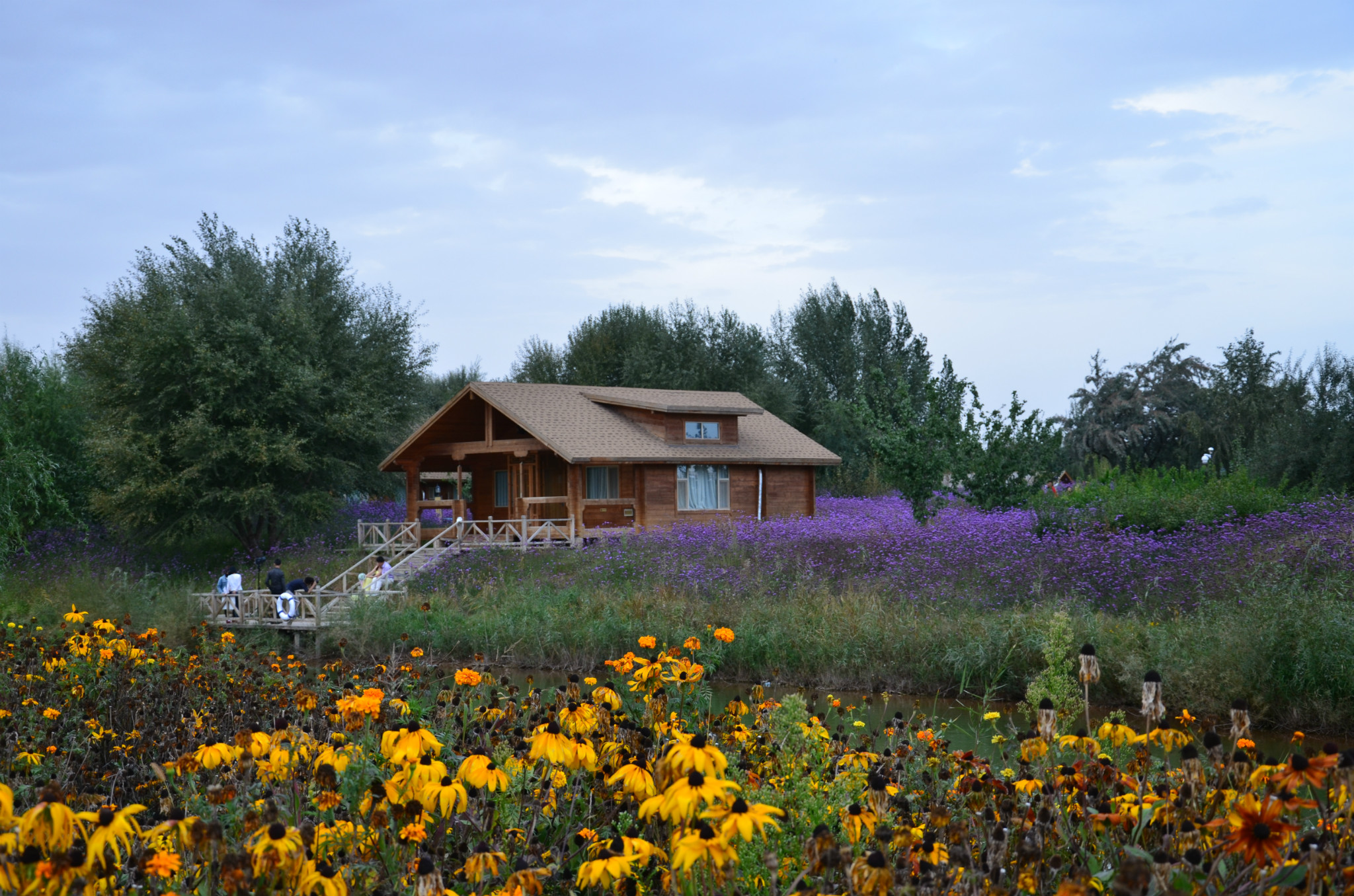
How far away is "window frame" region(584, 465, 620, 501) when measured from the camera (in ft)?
100

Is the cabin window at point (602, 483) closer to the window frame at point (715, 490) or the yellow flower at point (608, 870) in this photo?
the window frame at point (715, 490)

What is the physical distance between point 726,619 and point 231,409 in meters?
18.3

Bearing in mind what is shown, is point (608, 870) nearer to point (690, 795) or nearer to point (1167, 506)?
point (690, 795)

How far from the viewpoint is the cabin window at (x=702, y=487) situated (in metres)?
31.0

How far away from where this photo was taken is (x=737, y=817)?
112 inches

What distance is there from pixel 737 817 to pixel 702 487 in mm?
28549

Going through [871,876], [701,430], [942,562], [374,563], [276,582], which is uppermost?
[701,430]

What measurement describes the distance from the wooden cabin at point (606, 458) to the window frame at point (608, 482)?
30 mm

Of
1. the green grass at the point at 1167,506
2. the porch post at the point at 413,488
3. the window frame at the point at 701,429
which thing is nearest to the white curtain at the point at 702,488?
the window frame at the point at 701,429

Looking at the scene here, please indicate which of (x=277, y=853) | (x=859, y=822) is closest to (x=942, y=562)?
(x=859, y=822)

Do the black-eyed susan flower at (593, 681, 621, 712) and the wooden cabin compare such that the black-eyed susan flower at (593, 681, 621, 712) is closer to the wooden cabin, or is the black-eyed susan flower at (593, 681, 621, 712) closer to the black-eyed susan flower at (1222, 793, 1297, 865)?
the black-eyed susan flower at (1222, 793, 1297, 865)

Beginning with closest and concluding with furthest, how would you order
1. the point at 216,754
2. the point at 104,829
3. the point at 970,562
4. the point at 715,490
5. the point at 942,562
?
1. the point at 104,829
2. the point at 216,754
3. the point at 970,562
4. the point at 942,562
5. the point at 715,490

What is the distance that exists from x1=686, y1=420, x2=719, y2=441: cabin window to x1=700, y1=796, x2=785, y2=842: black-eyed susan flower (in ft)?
93.6

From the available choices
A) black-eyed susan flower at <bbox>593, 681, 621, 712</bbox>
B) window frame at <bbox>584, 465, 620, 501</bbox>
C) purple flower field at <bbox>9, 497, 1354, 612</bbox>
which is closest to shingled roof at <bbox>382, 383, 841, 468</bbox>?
window frame at <bbox>584, 465, 620, 501</bbox>
